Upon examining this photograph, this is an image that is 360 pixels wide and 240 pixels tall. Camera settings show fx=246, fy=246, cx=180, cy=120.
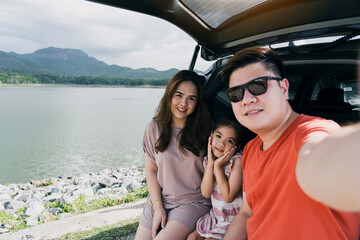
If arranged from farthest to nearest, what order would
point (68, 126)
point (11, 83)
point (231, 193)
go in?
1. point (11, 83)
2. point (68, 126)
3. point (231, 193)

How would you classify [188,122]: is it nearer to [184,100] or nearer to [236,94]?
[184,100]

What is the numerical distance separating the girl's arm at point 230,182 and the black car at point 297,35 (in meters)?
0.74

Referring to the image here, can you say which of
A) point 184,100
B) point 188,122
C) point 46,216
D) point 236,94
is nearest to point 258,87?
point 236,94

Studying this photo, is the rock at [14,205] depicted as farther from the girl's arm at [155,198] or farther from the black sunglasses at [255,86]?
the black sunglasses at [255,86]

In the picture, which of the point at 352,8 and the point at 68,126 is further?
the point at 68,126

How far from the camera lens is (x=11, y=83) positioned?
6775cm

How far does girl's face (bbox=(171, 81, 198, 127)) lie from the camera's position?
85.7 inches

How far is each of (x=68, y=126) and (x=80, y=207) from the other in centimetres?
1779

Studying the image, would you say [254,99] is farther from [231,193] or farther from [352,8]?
[231,193]

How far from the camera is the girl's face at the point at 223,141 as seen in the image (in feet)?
6.44

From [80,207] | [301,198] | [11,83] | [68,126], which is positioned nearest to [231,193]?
[301,198]

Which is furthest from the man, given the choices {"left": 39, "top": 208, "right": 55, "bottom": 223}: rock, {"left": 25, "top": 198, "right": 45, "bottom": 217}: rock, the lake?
the lake

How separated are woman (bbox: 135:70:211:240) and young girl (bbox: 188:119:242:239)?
0.13m

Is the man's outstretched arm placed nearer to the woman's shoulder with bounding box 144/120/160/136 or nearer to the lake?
the woman's shoulder with bounding box 144/120/160/136
